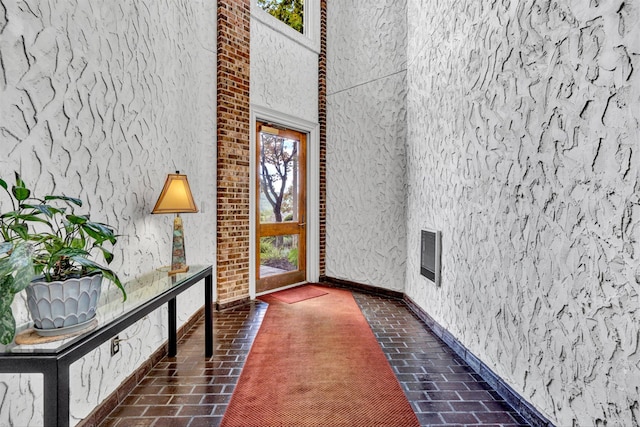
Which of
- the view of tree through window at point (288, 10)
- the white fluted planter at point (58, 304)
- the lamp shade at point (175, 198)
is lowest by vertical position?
the white fluted planter at point (58, 304)

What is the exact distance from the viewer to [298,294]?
13.3ft

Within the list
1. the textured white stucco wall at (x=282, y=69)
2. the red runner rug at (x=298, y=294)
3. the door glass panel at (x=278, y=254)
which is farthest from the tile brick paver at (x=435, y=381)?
the textured white stucco wall at (x=282, y=69)

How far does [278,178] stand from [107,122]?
246 centimetres

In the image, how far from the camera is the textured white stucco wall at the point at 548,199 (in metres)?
1.23

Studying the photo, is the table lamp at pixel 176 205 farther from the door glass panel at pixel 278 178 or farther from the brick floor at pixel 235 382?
the door glass panel at pixel 278 178

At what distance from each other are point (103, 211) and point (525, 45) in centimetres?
254

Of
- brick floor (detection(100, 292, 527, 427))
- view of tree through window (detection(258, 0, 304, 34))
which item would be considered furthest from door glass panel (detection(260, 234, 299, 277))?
view of tree through window (detection(258, 0, 304, 34))

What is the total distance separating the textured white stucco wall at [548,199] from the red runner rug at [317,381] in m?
0.74

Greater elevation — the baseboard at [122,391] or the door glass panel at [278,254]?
the door glass panel at [278,254]

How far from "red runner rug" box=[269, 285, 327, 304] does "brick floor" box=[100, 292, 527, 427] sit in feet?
2.86

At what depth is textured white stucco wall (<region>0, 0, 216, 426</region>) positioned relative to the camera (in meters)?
1.28

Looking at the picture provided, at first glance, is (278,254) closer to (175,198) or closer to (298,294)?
(298,294)

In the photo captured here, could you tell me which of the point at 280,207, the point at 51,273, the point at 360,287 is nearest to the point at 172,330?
the point at 51,273

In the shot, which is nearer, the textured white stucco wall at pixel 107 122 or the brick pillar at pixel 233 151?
the textured white stucco wall at pixel 107 122
